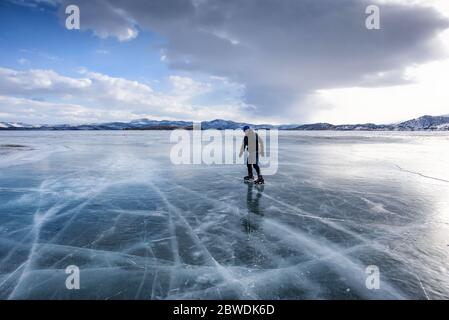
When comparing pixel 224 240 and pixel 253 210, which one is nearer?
pixel 224 240

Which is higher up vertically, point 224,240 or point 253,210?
point 253,210

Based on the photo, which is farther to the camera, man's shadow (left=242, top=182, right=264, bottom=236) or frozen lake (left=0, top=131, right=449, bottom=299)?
man's shadow (left=242, top=182, right=264, bottom=236)

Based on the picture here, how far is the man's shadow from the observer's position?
5613 millimetres

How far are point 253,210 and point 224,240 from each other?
1849mm

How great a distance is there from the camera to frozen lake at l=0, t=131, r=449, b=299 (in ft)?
11.8

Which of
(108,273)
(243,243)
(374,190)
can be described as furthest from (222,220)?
(374,190)

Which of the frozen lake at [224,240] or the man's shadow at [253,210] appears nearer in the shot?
the frozen lake at [224,240]

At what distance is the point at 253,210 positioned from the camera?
21.9 feet

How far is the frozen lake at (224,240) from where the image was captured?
11.8 feet

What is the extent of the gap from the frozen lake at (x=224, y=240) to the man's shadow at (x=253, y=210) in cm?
5

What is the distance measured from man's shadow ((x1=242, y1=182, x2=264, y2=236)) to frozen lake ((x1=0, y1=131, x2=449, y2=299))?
48 mm

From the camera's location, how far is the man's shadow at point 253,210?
5.61m

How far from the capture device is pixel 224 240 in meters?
4.96
